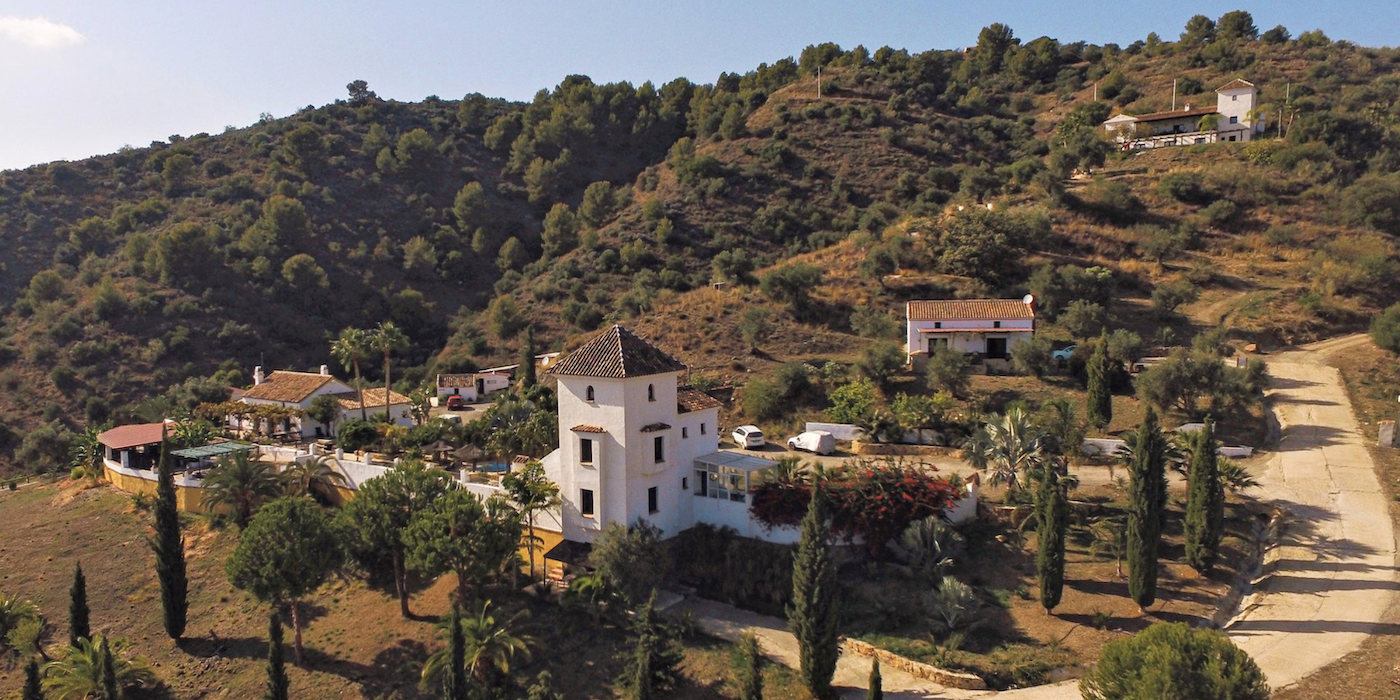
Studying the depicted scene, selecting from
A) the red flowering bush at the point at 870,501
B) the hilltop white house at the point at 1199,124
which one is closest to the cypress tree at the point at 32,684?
the red flowering bush at the point at 870,501

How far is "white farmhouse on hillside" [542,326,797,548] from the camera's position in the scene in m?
26.2

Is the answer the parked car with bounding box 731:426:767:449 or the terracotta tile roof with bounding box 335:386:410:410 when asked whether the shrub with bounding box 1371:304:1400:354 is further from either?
the terracotta tile roof with bounding box 335:386:410:410

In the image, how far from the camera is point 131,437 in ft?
124

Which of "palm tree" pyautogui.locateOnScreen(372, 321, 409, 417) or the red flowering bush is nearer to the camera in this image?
the red flowering bush

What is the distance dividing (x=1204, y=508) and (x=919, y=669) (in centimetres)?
932

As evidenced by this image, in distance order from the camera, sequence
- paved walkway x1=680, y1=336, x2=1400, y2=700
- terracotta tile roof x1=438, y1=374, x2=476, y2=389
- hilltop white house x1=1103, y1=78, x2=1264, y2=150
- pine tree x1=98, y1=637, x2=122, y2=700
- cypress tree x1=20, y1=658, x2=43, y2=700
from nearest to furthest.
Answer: paved walkway x1=680, y1=336, x2=1400, y2=700 → cypress tree x1=20, y1=658, x2=43, y2=700 → pine tree x1=98, y1=637, x2=122, y2=700 → terracotta tile roof x1=438, y1=374, x2=476, y2=389 → hilltop white house x1=1103, y1=78, x2=1264, y2=150

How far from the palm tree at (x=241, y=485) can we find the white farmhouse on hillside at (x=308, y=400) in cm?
890

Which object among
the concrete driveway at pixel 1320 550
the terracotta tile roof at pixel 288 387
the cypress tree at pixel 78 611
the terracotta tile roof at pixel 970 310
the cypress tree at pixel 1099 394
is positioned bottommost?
the cypress tree at pixel 78 611

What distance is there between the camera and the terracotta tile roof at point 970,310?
41812mm

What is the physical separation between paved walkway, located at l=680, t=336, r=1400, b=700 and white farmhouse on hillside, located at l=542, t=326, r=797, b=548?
3255 mm

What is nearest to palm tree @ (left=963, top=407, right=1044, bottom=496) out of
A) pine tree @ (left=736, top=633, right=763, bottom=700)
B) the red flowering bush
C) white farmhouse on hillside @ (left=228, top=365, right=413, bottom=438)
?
the red flowering bush

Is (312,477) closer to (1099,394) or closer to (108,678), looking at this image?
(108,678)

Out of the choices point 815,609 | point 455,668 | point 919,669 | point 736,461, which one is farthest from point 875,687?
point 736,461

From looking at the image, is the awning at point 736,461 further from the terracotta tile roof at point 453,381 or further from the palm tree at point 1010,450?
the terracotta tile roof at point 453,381
